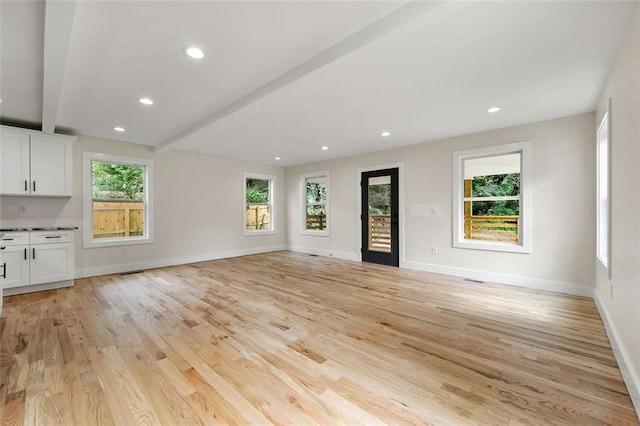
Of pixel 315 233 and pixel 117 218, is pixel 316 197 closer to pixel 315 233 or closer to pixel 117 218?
pixel 315 233

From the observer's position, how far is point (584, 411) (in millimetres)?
1505

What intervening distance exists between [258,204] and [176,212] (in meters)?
2.10

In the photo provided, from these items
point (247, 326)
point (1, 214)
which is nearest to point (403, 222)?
point (247, 326)

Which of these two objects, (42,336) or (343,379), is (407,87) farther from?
(42,336)

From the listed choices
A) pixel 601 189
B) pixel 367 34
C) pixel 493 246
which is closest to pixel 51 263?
pixel 367 34

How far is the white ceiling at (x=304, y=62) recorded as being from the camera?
1.78 meters

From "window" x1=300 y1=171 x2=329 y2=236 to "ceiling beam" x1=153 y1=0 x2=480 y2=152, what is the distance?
3979 mm

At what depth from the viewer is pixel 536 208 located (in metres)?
3.87

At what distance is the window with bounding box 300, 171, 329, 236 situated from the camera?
696 centimetres

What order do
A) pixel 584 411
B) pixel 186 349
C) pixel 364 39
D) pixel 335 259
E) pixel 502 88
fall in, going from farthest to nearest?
pixel 335 259
pixel 502 88
pixel 186 349
pixel 364 39
pixel 584 411

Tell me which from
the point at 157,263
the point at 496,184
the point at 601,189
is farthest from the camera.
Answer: the point at 157,263

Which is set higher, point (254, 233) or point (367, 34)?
point (367, 34)

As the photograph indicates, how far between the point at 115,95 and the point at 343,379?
11.9 feet

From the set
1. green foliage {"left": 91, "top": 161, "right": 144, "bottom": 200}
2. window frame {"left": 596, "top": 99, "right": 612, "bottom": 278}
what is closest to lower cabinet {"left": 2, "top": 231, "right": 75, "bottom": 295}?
green foliage {"left": 91, "top": 161, "right": 144, "bottom": 200}
